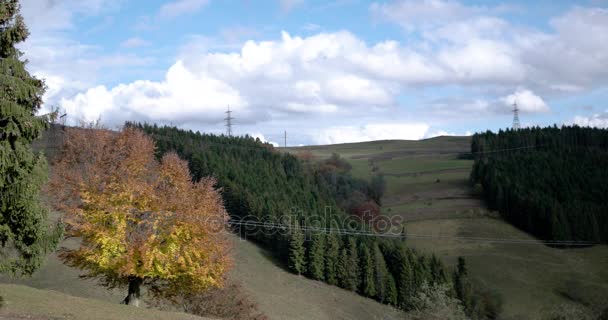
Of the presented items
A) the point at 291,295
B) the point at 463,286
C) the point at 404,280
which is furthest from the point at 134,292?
the point at 463,286

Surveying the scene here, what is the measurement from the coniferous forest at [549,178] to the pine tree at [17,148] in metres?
105

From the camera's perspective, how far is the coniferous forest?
109000 millimetres

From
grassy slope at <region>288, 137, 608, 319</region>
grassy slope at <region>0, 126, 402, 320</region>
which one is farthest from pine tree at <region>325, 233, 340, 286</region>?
grassy slope at <region>288, 137, 608, 319</region>

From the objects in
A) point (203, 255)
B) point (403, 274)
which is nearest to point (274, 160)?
point (403, 274)

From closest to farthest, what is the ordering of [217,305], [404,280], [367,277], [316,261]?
[217,305]
[404,280]
[367,277]
[316,261]

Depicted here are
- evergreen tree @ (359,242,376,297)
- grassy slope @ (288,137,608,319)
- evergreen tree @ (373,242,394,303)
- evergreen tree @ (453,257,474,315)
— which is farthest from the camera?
evergreen tree @ (359,242,376,297)

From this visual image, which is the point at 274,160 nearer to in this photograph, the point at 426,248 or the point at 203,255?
the point at 426,248

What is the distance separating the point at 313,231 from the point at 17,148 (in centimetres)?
7471

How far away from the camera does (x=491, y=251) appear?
315 feet

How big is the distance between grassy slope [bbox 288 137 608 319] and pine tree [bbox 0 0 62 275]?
61131mm

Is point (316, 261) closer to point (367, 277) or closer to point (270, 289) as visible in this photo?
point (367, 277)

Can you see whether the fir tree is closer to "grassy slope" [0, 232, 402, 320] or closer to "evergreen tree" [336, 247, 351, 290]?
"grassy slope" [0, 232, 402, 320]

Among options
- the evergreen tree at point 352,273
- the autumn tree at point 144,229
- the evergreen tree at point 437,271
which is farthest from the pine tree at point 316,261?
the autumn tree at point 144,229

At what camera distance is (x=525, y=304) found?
251 feet
